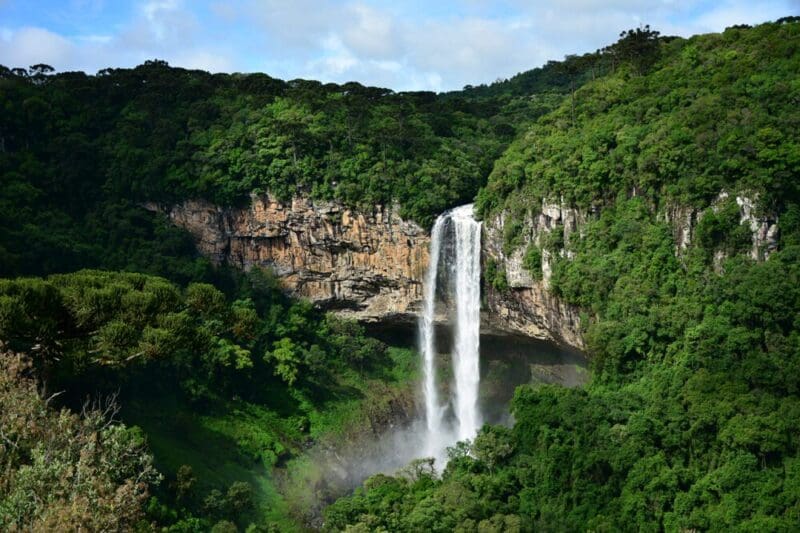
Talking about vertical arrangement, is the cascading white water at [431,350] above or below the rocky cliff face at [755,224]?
below

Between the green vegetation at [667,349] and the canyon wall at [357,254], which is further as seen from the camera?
the canyon wall at [357,254]

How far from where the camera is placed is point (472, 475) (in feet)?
98.3

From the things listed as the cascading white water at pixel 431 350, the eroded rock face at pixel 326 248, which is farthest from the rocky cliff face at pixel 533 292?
the eroded rock face at pixel 326 248

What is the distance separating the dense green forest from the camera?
25047 mm

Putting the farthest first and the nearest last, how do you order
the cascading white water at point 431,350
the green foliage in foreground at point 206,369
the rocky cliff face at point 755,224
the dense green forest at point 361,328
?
the cascading white water at point 431,350, the rocky cliff face at point 755,224, the dense green forest at point 361,328, the green foliage in foreground at point 206,369

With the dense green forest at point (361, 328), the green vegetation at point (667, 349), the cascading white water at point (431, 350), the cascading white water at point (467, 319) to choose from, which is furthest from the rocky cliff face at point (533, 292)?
the cascading white water at point (431, 350)

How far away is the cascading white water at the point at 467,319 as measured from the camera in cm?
4034

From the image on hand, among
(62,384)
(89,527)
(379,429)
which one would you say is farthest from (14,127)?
(89,527)

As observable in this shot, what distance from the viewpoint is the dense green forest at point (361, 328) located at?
25.0m

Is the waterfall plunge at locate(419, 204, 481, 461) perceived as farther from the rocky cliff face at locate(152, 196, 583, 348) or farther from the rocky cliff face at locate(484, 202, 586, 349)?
the rocky cliff face at locate(484, 202, 586, 349)

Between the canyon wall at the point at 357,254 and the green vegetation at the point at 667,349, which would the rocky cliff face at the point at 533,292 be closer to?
the canyon wall at the point at 357,254

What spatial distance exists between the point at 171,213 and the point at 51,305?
853 inches

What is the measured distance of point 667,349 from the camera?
30953 millimetres

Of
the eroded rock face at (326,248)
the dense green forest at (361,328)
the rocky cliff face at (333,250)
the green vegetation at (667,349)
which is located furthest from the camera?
the eroded rock face at (326,248)
